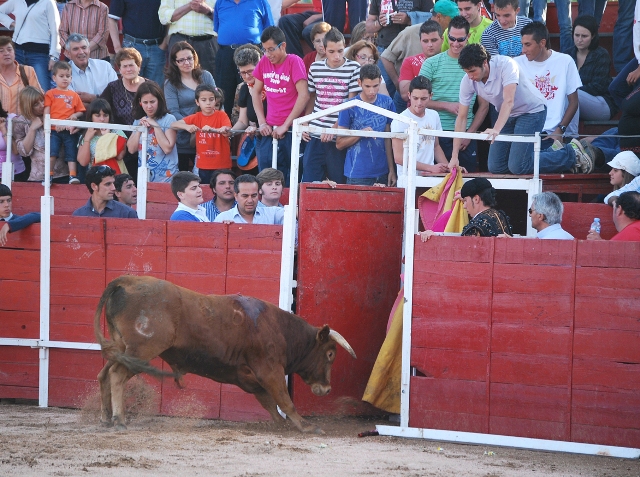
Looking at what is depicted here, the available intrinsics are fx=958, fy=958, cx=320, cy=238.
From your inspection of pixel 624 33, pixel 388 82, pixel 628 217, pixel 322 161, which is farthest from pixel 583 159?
pixel 388 82

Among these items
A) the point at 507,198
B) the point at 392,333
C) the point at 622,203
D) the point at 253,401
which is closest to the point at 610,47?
the point at 507,198

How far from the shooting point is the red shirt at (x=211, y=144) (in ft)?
30.4

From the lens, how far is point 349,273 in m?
7.45

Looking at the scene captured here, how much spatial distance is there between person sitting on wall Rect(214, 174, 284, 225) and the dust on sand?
1728mm

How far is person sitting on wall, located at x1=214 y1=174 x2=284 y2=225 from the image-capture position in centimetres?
773

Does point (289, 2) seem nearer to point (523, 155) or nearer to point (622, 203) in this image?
point (523, 155)

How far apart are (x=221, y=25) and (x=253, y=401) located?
4.97 metres

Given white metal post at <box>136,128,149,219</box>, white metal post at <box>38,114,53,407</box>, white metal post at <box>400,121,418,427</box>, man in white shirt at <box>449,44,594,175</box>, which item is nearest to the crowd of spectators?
man in white shirt at <box>449,44,594,175</box>

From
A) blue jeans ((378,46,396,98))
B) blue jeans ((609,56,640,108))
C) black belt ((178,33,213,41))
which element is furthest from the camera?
black belt ((178,33,213,41))

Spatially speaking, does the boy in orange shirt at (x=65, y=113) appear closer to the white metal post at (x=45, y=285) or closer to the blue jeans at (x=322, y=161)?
the white metal post at (x=45, y=285)

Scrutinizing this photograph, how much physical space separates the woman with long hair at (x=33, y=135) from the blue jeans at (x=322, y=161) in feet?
8.67

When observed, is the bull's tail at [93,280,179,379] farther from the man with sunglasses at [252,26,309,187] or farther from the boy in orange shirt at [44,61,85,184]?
the boy in orange shirt at [44,61,85,184]

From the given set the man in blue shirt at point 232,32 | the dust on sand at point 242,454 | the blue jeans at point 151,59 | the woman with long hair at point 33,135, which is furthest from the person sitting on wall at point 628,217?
the blue jeans at point 151,59

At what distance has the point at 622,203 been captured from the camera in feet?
22.5
